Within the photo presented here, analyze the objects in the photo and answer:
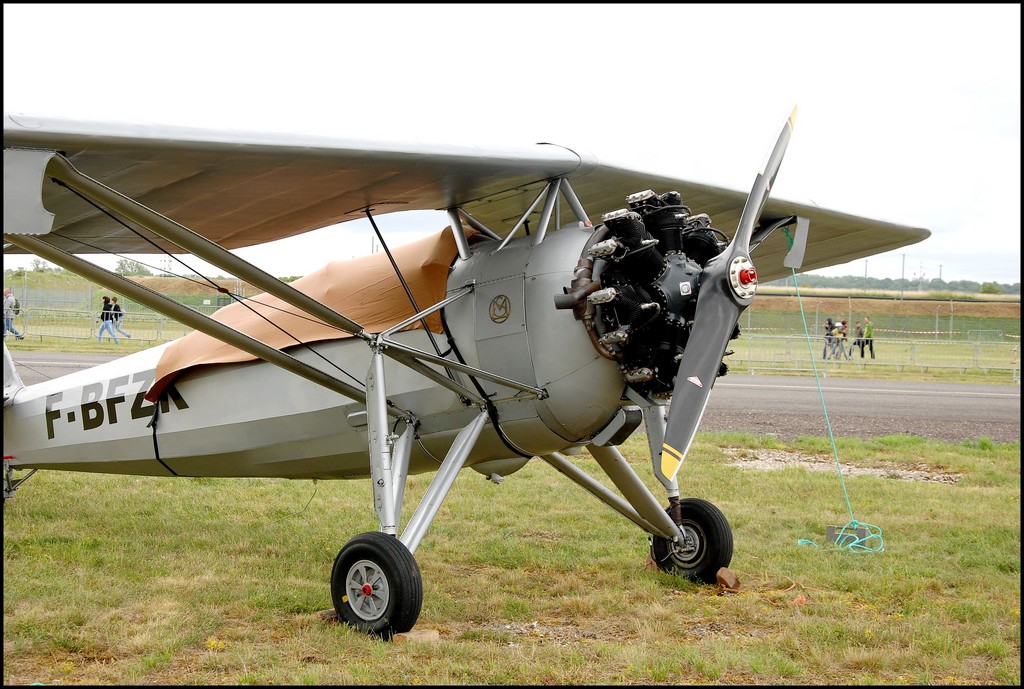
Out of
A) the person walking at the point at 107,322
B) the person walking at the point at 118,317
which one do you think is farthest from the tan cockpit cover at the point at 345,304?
the person walking at the point at 118,317

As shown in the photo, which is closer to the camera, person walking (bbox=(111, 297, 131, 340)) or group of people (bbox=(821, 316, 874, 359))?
person walking (bbox=(111, 297, 131, 340))

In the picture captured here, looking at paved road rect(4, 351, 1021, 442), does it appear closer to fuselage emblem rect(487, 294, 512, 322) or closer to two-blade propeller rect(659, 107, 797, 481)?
fuselage emblem rect(487, 294, 512, 322)

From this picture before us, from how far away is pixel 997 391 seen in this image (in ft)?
77.5

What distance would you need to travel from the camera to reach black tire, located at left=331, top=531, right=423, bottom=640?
16.8ft

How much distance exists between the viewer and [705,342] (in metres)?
4.98

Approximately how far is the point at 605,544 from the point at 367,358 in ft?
9.42

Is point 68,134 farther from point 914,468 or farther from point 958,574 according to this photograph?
point 914,468

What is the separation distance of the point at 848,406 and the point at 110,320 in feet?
72.1

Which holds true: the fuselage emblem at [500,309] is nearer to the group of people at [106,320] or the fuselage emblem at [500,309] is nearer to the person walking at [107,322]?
the group of people at [106,320]

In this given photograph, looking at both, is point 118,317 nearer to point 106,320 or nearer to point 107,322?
point 107,322

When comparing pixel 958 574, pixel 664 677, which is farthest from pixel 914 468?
pixel 664 677

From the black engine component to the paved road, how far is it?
933cm

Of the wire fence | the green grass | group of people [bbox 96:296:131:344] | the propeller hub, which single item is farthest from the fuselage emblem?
group of people [bbox 96:296:131:344]

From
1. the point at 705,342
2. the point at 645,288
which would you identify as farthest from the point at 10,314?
the point at 705,342
